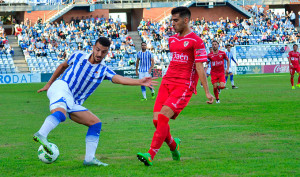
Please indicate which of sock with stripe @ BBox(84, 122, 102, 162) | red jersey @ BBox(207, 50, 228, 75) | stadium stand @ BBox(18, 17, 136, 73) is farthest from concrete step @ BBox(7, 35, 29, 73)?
sock with stripe @ BBox(84, 122, 102, 162)

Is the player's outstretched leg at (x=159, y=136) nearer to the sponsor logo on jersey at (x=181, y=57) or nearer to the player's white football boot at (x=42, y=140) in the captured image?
the sponsor logo on jersey at (x=181, y=57)

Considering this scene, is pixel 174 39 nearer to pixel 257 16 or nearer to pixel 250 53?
pixel 250 53

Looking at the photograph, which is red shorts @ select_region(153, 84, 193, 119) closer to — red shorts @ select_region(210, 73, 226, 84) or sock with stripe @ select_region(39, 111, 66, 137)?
sock with stripe @ select_region(39, 111, 66, 137)

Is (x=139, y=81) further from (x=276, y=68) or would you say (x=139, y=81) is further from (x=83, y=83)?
(x=276, y=68)

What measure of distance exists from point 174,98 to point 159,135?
0.63 meters

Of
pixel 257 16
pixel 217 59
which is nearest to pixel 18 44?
pixel 257 16

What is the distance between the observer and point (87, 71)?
310 inches

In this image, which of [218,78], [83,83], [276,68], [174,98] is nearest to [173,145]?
[174,98]

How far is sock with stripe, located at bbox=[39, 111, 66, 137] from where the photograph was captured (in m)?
7.00

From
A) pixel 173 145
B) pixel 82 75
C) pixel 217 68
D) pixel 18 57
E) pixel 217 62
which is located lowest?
pixel 18 57

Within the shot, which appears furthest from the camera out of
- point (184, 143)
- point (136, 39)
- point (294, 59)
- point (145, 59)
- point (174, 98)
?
point (136, 39)

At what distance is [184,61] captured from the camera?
8297mm

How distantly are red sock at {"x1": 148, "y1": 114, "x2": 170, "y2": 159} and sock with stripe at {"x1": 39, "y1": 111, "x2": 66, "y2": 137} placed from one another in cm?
140

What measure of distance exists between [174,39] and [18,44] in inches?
1807
